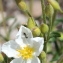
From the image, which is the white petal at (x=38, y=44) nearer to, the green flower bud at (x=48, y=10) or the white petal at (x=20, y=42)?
the white petal at (x=20, y=42)

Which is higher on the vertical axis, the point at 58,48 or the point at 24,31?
the point at 24,31

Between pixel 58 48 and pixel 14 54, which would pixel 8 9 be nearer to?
pixel 58 48

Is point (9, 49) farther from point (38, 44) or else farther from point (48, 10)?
point (48, 10)

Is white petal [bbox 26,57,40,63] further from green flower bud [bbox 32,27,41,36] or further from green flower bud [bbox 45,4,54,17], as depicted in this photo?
green flower bud [bbox 45,4,54,17]

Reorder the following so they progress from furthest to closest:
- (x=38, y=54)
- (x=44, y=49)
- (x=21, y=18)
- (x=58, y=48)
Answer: (x=21, y=18), (x=58, y=48), (x=44, y=49), (x=38, y=54)

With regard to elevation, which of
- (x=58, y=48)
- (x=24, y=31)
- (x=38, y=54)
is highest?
(x=24, y=31)

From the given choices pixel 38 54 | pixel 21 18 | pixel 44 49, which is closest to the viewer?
pixel 38 54

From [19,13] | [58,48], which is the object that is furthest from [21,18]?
[58,48]
